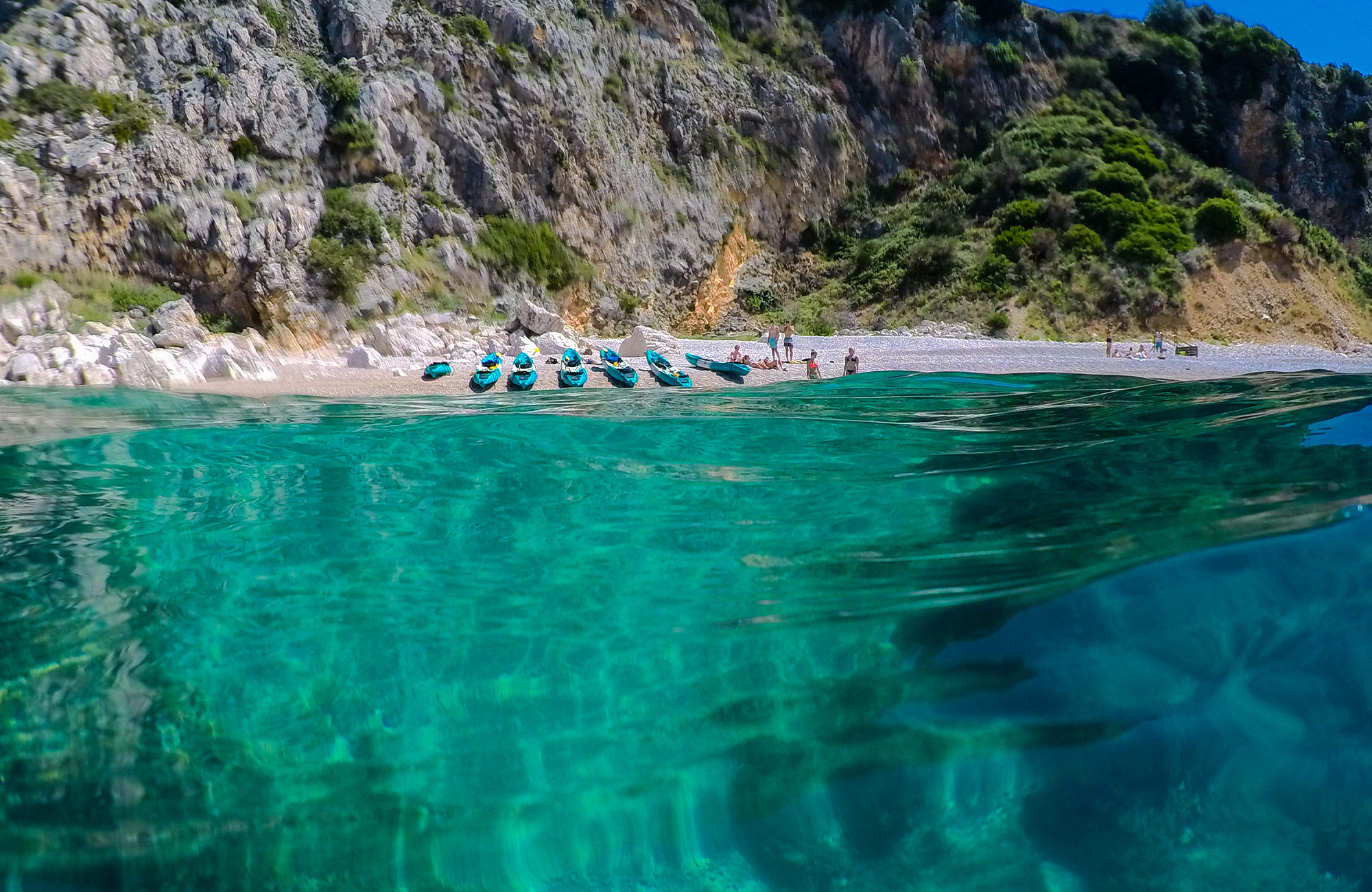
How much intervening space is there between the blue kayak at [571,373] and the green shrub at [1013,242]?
1845cm

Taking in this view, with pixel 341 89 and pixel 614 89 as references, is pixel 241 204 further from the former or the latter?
pixel 614 89

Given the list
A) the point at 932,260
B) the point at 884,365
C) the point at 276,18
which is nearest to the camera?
the point at 884,365

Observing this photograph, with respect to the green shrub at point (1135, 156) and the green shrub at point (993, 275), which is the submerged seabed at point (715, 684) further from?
the green shrub at point (1135, 156)

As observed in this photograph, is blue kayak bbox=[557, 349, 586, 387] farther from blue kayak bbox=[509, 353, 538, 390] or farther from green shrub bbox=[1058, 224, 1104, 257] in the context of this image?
green shrub bbox=[1058, 224, 1104, 257]

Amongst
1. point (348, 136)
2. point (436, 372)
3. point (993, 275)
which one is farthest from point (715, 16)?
point (436, 372)

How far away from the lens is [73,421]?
27.5 feet

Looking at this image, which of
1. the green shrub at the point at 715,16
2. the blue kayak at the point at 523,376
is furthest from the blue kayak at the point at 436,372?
the green shrub at the point at 715,16

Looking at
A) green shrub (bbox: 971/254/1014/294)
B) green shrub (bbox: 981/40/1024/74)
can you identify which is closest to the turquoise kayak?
green shrub (bbox: 971/254/1014/294)

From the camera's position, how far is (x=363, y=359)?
16.1 meters

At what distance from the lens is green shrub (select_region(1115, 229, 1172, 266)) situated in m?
27.9

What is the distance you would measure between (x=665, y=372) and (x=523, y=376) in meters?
2.46

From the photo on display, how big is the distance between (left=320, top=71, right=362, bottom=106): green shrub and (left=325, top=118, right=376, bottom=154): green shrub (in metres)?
0.54

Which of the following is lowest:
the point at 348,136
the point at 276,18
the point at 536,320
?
the point at 536,320

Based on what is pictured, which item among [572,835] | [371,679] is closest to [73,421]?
[371,679]
